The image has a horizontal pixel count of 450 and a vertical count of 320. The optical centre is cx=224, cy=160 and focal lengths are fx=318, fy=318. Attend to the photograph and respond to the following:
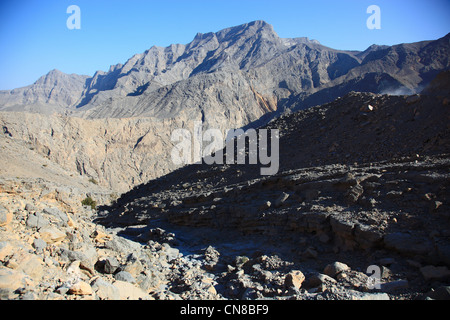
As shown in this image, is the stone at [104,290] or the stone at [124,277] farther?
the stone at [124,277]

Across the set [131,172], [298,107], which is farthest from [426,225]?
[298,107]

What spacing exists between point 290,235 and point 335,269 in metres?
2.35

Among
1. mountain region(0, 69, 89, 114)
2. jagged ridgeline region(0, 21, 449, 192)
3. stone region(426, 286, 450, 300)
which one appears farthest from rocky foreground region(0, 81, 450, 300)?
mountain region(0, 69, 89, 114)

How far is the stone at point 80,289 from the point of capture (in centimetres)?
438

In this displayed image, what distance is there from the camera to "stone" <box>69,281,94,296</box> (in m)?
4.38

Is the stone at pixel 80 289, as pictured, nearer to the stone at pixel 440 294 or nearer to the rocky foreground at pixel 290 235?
the rocky foreground at pixel 290 235

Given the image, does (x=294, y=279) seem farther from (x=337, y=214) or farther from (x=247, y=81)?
(x=247, y=81)

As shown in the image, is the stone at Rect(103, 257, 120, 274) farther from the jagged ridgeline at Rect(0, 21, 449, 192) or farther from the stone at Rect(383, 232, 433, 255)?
the jagged ridgeline at Rect(0, 21, 449, 192)

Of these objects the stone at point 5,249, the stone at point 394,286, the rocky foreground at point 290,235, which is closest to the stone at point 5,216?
the rocky foreground at point 290,235

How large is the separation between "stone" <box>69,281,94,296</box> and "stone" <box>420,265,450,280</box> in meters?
5.39

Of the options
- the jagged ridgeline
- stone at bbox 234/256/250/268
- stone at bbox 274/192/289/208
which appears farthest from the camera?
the jagged ridgeline

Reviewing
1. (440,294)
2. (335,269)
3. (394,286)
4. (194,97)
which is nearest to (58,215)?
(335,269)

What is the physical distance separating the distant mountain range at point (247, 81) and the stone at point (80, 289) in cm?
4363

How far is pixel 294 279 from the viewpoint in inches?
237
